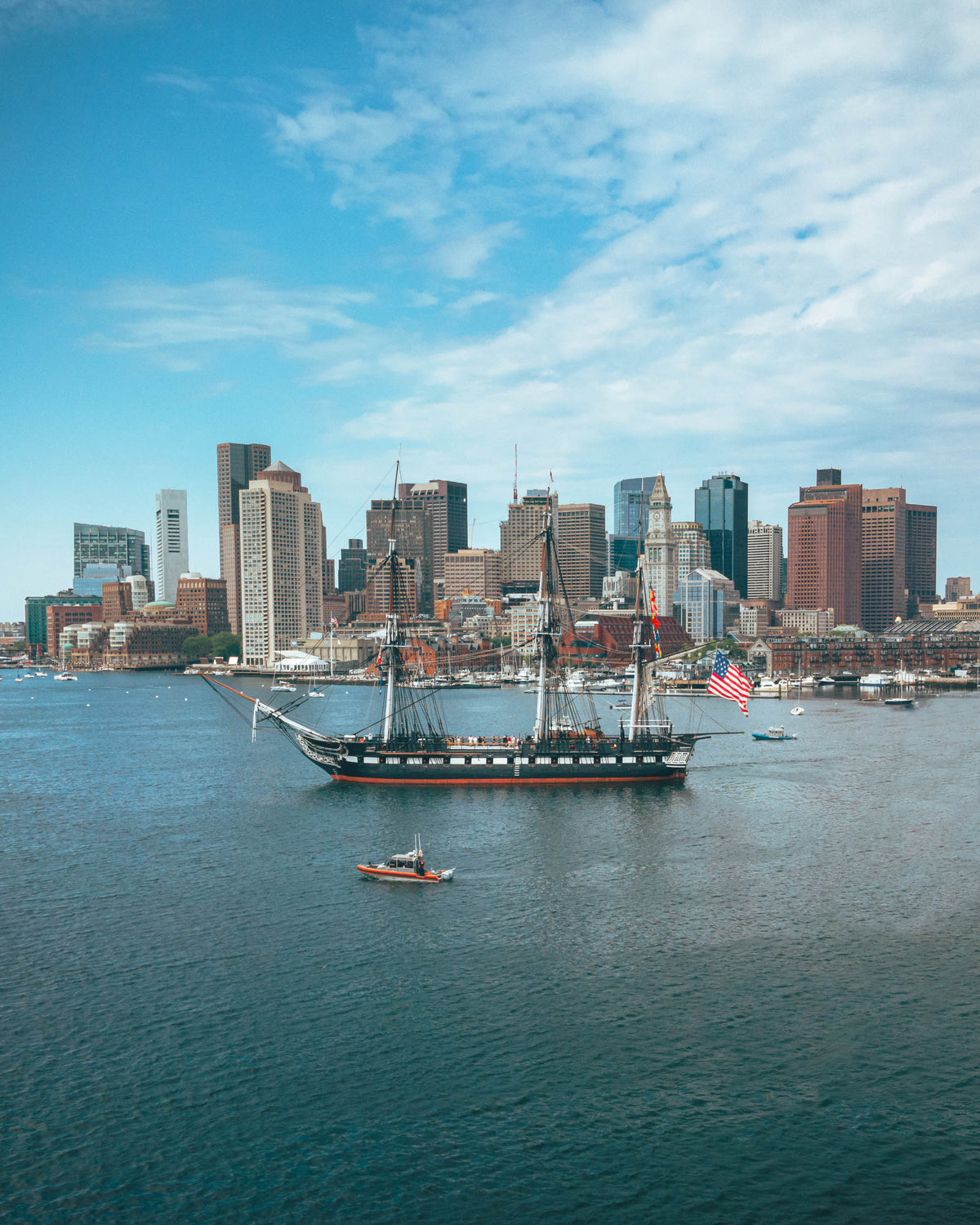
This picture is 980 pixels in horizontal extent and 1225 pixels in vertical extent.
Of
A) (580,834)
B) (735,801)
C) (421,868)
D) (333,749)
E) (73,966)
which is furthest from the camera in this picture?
(333,749)

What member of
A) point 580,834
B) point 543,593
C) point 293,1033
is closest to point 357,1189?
point 293,1033

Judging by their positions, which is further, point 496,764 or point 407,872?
point 496,764

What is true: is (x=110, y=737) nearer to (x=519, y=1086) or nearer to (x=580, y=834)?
(x=580, y=834)

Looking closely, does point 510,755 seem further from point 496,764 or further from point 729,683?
point 729,683

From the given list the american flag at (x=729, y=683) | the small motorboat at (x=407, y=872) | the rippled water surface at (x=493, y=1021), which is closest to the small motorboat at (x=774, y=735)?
the american flag at (x=729, y=683)

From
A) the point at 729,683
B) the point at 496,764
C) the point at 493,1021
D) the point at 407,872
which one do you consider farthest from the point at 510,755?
the point at 493,1021

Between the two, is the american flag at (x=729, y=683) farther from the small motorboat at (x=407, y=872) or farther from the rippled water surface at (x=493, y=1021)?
the small motorboat at (x=407, y=872)
